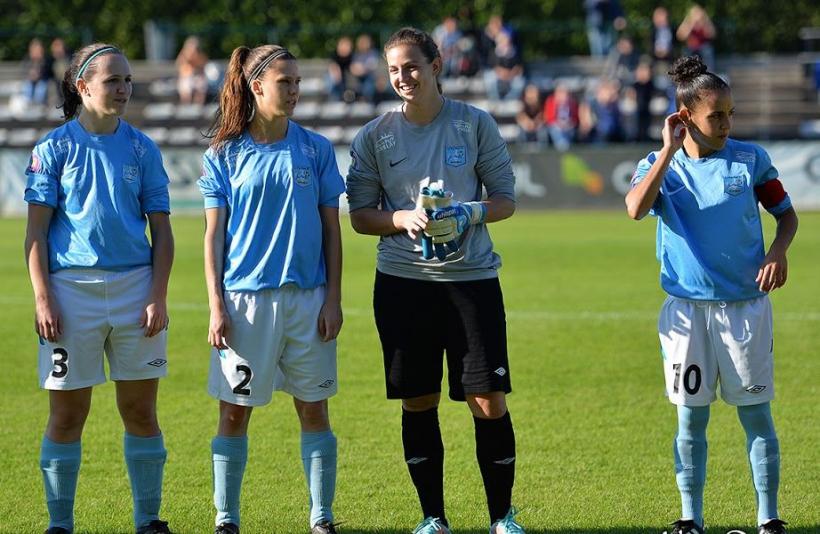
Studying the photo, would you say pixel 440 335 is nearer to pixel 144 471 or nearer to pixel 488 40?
pixel 144 471

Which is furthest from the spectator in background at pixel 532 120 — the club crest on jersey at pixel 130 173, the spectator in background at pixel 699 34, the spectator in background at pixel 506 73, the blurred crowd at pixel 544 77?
the club crest on jersey at pixel 130 173

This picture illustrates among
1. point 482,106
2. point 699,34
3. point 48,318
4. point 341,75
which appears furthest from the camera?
point 341,75

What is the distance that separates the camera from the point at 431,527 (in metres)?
4.90

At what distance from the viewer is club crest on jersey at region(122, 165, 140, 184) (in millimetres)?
4801

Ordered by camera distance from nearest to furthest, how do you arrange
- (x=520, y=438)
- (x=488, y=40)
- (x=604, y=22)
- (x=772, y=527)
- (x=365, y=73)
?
(x=772, y=527) < (x=520, y=438) < (x=365, y=73) < (x=488, y=40) < (x=604, y=22)

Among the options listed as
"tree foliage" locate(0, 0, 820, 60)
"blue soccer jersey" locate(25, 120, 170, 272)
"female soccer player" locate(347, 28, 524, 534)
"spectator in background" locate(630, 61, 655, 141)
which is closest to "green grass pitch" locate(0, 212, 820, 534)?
"female soccer player" locate(347, 28, 524, 534)

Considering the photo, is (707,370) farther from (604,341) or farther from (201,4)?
(201,4)

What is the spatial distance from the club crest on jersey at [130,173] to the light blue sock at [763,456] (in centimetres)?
257

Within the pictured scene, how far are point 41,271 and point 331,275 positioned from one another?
3.69 ft

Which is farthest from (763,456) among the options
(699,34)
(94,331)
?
(699,34)

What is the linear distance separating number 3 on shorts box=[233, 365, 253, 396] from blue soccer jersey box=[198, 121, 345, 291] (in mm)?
310

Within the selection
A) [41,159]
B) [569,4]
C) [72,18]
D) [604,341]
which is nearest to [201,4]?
[72,18]

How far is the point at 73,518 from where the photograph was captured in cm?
515

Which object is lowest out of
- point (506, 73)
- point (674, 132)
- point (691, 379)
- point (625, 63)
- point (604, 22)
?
point (691, 379)
